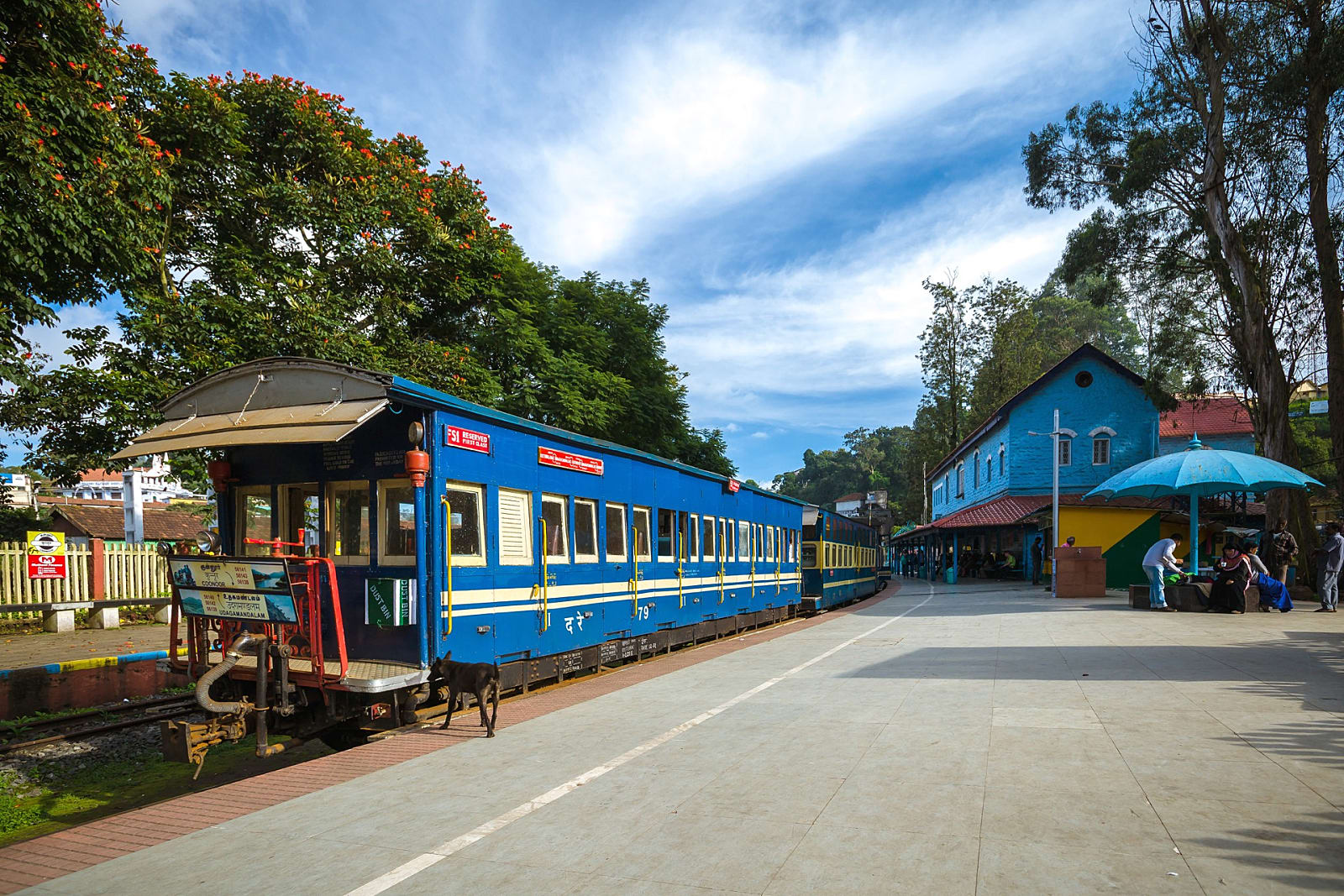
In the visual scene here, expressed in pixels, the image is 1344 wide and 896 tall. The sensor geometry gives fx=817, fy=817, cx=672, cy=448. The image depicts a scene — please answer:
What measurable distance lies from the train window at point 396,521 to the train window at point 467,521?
368 millimetres

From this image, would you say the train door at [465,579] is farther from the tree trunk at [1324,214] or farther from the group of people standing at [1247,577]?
the tree trunk at [1324,214]

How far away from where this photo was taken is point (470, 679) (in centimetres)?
718

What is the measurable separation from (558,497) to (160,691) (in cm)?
799

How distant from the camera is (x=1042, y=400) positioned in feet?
116

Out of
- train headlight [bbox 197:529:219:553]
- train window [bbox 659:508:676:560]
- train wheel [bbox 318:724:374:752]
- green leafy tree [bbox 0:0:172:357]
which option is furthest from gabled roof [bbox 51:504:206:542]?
train wheel [bbox 318:724:374:752]

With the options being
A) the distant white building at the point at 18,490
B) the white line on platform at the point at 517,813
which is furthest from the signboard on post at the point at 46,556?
the white line on platform at the point at 517,813

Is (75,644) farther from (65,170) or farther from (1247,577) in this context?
(1247,577)

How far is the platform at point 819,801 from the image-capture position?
3943 mm

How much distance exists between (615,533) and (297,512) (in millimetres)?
4183

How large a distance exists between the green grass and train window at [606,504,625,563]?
13.3ft

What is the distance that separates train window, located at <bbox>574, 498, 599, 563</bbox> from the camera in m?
9.91

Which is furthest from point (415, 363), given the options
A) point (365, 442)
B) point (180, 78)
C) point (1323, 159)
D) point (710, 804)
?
point (1323, 159)

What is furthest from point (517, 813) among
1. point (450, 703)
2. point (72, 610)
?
point (72, 610)

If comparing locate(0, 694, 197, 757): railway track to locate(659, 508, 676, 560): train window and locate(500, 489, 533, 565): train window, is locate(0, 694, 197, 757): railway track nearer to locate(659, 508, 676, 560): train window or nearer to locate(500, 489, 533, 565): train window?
locate(500, 489, 533, 565): train window
